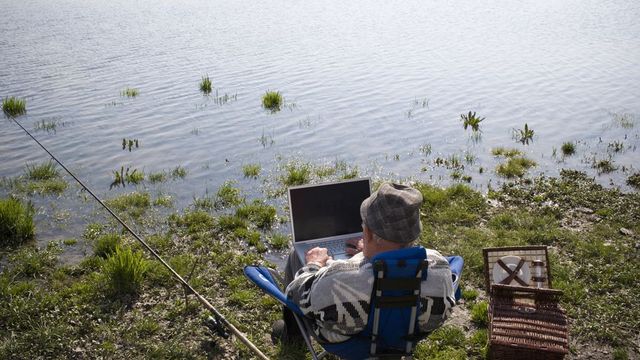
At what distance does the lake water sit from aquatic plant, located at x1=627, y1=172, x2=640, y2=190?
0.49 feet

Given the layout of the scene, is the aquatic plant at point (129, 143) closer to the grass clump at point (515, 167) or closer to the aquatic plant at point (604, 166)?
the grass clump at point (515, 167)

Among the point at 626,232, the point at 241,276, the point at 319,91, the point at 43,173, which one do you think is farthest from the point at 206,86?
the point at 626,232

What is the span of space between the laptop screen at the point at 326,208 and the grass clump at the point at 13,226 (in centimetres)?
453

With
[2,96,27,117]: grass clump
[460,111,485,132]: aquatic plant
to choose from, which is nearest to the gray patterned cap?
[460,111,485,132]: aquatic plant

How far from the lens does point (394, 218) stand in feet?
11.9

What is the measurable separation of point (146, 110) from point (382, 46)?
14010 mm

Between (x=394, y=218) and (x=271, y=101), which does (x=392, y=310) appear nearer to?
(x=394, y=218)

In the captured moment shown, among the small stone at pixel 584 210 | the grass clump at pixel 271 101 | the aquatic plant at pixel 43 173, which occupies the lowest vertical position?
→ the small stone at pixel 584 210

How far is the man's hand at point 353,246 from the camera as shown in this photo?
4670 mm

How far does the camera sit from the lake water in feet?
39.9

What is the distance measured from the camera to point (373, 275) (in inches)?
142

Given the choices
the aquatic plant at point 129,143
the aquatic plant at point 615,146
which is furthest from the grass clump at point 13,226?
the aquatic plant at point 615,146

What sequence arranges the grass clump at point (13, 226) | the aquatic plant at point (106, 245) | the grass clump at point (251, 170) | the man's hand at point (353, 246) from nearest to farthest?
the man's hand at point (353, 246) < the aquatic plant at point (106, 245) < the grass clump at point (13, 226) < the grass clump at point (251, 170)

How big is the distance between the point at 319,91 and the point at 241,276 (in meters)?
11.9
